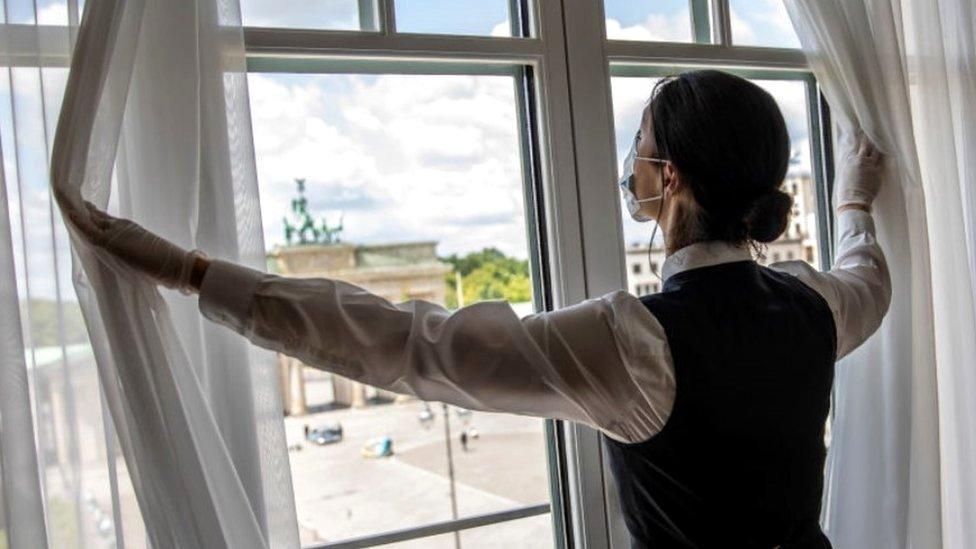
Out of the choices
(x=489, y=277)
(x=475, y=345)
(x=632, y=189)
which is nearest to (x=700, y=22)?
(x=632, y=189)

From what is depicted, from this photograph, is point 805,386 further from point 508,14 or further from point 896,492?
point 508,14

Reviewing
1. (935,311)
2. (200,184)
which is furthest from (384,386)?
(935,311)

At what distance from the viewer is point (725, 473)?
104cm

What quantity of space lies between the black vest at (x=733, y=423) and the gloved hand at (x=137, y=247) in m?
0.52

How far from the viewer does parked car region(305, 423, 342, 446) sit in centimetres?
128

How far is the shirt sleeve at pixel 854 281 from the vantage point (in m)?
1.21

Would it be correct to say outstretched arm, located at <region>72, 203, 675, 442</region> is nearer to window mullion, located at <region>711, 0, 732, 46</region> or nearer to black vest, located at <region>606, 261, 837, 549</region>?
black vest, located at <region>606, 261, 837, 549</region>

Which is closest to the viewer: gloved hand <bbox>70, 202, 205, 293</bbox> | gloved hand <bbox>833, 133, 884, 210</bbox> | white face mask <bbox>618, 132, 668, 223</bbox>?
gloved hand <bbox>70, 202, 205, 293</bbox>

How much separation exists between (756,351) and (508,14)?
661 millimetres

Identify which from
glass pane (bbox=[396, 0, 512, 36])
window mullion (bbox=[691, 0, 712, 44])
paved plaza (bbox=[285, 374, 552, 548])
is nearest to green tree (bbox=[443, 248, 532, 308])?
paved plaza (bbox=[285, 374, 552, 548])

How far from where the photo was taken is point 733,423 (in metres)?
1.03

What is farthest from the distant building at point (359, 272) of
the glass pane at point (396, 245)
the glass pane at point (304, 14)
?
the glass pane at point (304, 14)

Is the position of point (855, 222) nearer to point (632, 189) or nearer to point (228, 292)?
point (632, 189)

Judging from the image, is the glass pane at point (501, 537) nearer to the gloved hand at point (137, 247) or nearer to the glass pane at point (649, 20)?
the gloved hand at point (137, 247)
